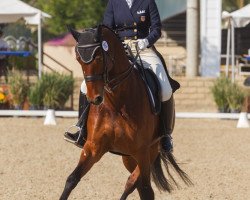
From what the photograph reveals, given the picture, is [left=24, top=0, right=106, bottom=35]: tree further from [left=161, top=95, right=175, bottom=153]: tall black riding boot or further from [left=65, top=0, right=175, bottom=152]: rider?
[left=65, top=0, right=175, bottom=152]: rider

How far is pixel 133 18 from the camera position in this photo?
27.5ft

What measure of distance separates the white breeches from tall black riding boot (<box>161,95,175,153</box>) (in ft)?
0.31

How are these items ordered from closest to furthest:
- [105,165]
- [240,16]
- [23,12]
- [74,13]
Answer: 1. [105,165]
2. [23,12]
3. [240,16]
4. [74,13]

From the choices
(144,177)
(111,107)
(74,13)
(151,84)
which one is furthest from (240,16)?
(74,13)

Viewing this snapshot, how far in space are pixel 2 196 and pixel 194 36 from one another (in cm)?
1799

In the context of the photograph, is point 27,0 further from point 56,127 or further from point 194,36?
point 56,127

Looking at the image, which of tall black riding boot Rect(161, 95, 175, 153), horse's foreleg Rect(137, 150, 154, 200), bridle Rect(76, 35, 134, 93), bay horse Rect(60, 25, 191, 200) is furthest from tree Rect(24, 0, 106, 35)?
bridle Rect(76, 35, 134, 93)

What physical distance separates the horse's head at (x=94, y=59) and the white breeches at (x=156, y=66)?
1.17 m

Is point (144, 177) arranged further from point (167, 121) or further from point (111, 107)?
point (111, 107)

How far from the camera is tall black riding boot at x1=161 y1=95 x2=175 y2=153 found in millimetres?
8602

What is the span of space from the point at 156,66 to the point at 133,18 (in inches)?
21.2

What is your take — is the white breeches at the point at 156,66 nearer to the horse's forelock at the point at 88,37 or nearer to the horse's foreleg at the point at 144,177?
the horse's foreleg at the point at 144,177

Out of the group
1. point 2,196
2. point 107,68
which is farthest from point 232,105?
point 107,68

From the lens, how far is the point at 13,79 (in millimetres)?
20094
